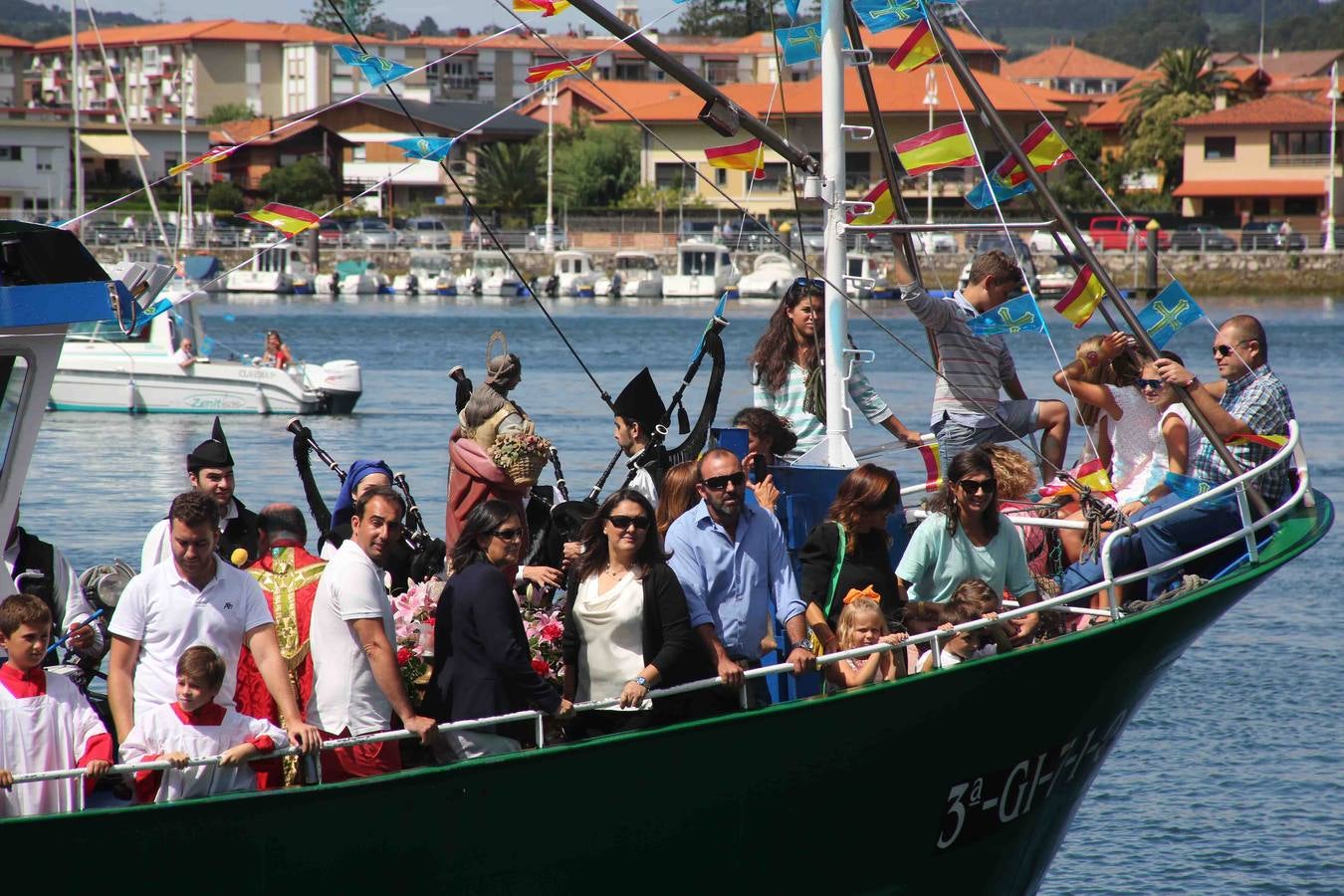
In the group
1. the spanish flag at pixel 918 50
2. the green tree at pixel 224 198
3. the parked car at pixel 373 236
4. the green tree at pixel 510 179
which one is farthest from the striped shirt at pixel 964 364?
the green tree at pixel 224 198

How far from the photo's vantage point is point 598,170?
88.1m

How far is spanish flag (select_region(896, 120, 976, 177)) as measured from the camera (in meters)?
8.75

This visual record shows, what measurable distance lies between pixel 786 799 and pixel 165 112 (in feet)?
457

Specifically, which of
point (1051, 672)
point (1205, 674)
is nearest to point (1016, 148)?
point (1051, 672)

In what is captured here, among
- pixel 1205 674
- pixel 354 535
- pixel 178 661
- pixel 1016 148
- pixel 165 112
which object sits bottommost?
pixel 1205 674

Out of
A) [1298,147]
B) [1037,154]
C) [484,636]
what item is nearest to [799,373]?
[1037,154]

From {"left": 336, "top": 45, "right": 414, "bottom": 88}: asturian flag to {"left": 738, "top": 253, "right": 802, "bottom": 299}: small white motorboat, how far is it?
66.7m

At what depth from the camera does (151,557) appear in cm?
657

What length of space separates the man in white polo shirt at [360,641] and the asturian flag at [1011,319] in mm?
3393

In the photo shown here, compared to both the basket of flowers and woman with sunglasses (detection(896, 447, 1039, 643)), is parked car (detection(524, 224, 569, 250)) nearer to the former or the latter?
the basket of flowers

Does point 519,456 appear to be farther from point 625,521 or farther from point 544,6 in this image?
point 544,6

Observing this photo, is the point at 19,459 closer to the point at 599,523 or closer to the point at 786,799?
the point at 599,523

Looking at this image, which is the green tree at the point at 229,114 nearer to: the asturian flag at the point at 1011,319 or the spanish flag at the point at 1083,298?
the spanish flag at the point at 1083,298

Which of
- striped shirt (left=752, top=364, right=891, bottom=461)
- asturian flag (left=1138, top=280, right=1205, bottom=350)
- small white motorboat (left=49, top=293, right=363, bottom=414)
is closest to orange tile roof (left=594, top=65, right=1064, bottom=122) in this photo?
small white motorboat (left=49, top=293, right=363, bottom=414)
